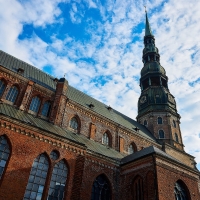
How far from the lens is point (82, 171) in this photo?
1438cm

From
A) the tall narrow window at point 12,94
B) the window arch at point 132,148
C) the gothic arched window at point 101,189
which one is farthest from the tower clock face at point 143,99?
the tall narrow window at point 12,94

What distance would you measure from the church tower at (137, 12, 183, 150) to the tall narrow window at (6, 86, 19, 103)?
1947cm

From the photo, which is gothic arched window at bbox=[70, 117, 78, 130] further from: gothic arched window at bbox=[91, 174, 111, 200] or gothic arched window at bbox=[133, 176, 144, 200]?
gothic arched window at bbox=[133, 176, 144, 200]

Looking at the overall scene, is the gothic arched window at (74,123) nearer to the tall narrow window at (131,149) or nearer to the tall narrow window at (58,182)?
the tall narrow window at (58,182)

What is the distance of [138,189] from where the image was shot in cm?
1504

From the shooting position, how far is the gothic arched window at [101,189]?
14773mm

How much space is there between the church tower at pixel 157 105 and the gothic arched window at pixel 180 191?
13212 mm

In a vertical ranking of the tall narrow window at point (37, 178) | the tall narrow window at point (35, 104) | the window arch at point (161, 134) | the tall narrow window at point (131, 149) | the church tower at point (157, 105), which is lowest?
the tall narrow window at point (37, 178)

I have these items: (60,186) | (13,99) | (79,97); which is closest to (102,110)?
(79,97)

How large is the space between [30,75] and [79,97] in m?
5.80

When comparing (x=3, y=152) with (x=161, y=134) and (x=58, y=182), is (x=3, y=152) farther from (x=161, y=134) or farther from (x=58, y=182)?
(x=161, y=134)

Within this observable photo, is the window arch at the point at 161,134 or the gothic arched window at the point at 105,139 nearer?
the gothic arched window at the point at 105,139

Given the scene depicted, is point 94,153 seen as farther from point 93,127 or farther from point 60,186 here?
point 93,127

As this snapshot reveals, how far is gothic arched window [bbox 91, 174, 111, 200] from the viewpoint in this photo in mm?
14773
